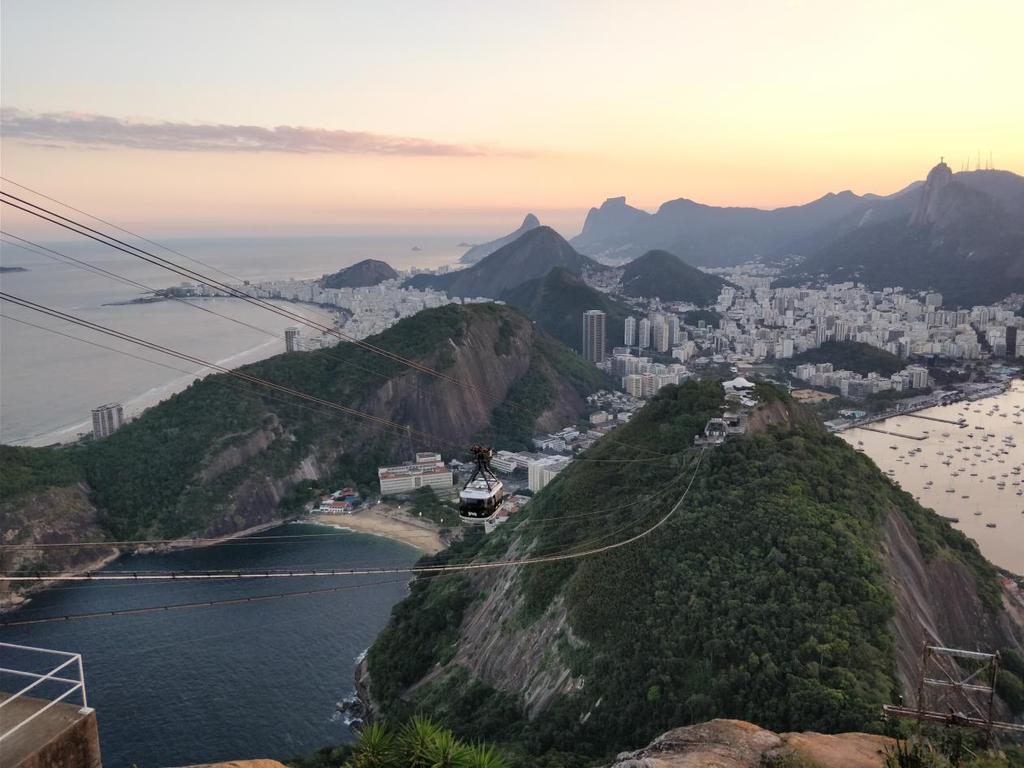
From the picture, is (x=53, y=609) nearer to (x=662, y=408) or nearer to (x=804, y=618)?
(x=662, y=408)

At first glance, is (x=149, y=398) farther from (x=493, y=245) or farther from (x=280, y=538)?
(x=493, y=245)

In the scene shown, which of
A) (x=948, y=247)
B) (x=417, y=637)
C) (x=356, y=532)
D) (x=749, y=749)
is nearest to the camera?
(x=749, y=749)

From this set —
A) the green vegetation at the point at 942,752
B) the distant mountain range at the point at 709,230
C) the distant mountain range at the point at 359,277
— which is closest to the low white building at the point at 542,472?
the green vegetation at the point at 942,752

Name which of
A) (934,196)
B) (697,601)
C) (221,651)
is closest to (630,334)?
(221,651)

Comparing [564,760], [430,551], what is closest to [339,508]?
[430,551]

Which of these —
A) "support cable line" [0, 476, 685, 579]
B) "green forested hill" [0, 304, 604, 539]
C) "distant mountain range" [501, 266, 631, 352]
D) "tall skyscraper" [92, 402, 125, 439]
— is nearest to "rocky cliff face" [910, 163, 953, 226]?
"distant mountain range" [501, 266, 631, 352]

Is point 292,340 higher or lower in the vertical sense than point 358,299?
lower

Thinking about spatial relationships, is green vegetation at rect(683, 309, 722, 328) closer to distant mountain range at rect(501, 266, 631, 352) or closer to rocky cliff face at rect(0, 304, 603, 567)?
distant mountain range at rect(501, 266, 631, 352)

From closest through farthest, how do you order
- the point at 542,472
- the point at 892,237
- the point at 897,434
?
the point at 542,472, the point at 897,434, the point at 892,237
